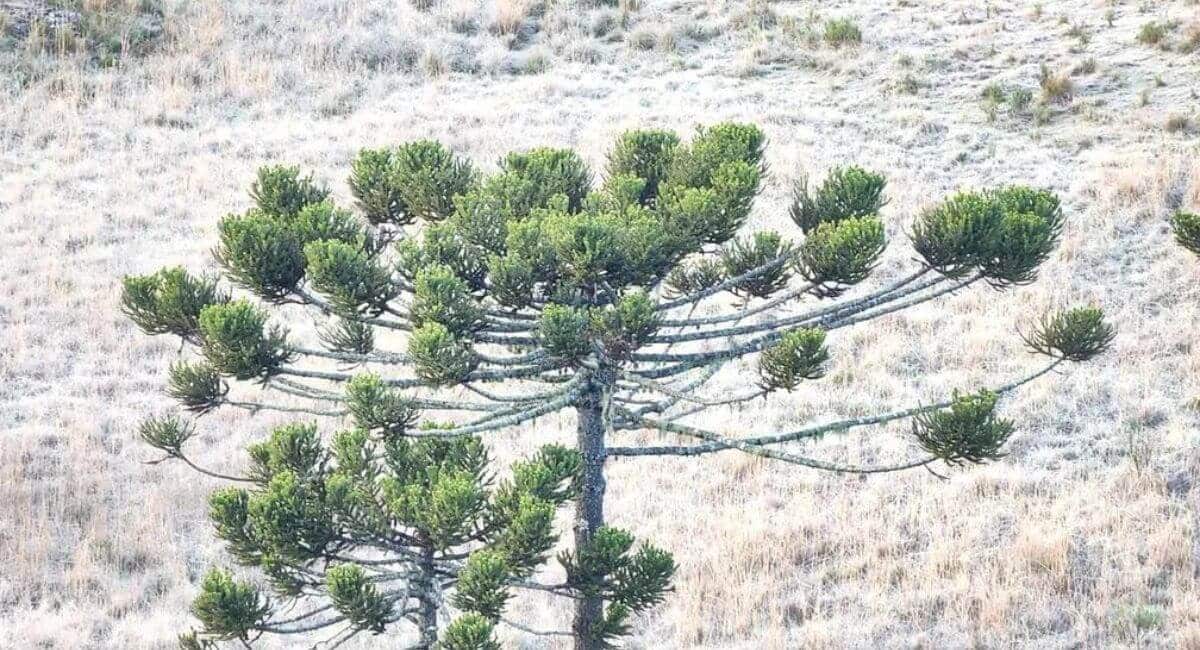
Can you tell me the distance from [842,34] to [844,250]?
18.2m

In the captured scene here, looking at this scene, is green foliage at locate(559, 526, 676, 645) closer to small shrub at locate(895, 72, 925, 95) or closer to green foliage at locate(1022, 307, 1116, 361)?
green foliage at locate(1022, 307, 1116, 361)

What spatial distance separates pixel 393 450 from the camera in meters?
8.38

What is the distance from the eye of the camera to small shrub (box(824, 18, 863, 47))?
2500 cm

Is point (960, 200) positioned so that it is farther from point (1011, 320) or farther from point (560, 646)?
point (1011, 320)

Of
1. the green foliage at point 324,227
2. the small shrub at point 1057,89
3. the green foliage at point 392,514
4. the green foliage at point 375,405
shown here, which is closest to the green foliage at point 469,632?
the green foliage at point 392,514

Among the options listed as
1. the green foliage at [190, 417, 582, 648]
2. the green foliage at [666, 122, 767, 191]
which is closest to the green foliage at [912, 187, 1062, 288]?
the green foliage at [666, 122, 767, 191]

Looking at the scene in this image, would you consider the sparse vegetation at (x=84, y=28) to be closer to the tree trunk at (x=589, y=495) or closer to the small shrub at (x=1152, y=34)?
the small shrub at (x=1152, y=34)

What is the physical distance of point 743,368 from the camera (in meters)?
17.8

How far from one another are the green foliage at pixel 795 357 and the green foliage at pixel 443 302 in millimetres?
1527

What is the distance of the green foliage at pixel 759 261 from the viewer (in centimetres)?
857

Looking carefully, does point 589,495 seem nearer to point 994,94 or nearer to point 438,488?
point 438,488

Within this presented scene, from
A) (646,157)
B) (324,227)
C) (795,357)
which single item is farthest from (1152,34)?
(324,227)

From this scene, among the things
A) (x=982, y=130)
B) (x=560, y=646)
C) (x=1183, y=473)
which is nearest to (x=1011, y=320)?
(x=1183, y=473)

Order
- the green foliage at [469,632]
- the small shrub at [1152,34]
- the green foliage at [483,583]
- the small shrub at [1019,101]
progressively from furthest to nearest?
1. the small shrub at [1152,34]
2. the small shrub at [1019,101]
3. the green foliage at [469,632]
4. the green foliage at [483,583]
